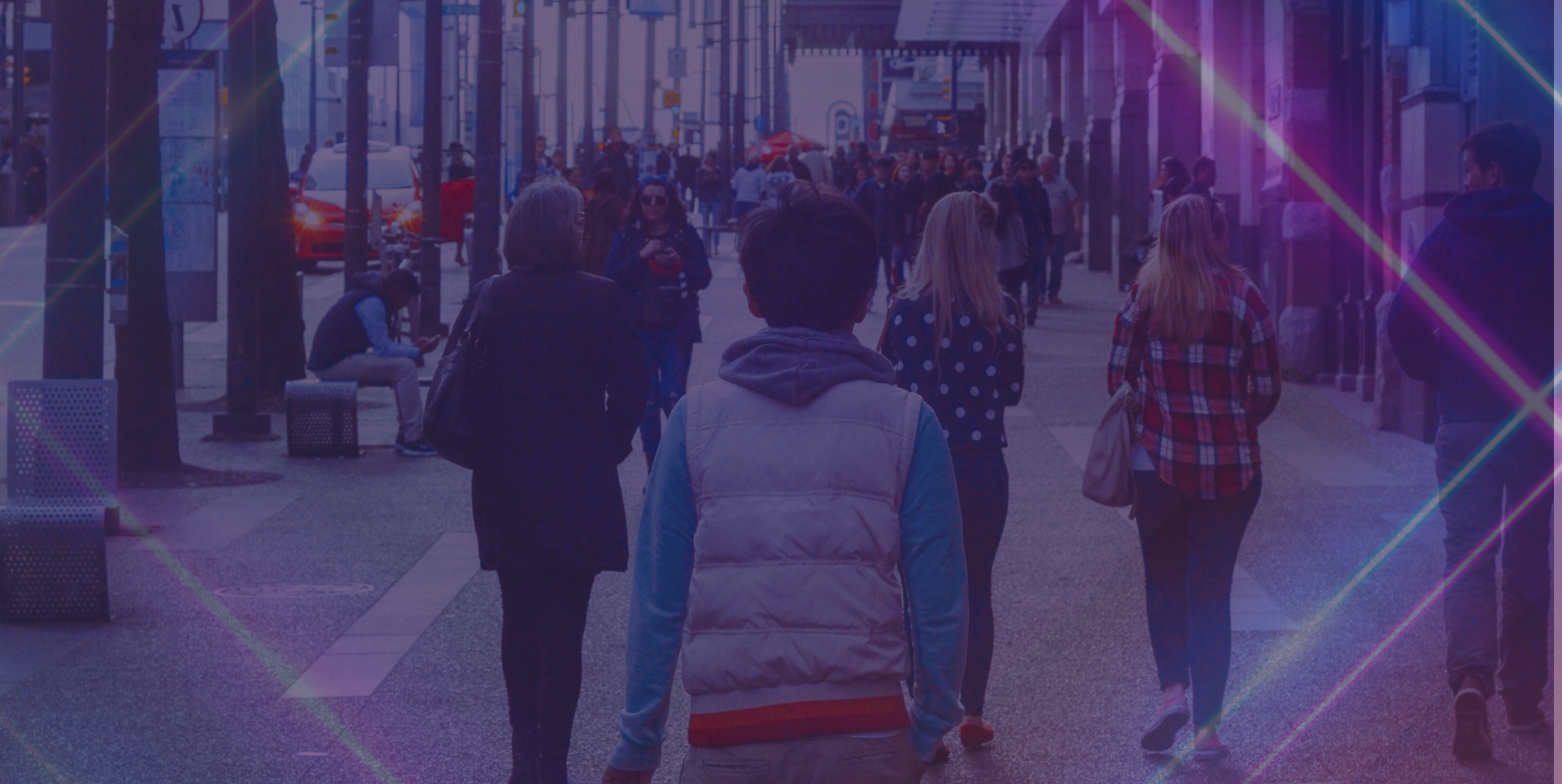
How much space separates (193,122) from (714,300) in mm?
12721

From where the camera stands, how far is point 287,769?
6062 mm

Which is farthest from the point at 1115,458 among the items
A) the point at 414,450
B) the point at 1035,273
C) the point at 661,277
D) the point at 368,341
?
the point at 1035,273

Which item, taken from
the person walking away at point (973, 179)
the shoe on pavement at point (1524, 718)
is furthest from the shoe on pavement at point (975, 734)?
the person walking away at point (973, 179)

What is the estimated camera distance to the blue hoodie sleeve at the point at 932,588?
128 inches

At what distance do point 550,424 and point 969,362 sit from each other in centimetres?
136

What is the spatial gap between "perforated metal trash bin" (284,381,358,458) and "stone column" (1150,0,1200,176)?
1330cm

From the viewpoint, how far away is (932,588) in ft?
10.7

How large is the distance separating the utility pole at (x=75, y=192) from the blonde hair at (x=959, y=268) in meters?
5.39

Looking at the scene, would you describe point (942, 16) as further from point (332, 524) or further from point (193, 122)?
point (332, 524)

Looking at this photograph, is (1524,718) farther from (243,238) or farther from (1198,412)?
(243,238)

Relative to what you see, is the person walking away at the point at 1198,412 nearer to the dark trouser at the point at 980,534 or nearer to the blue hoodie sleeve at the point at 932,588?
the dark trouser at the point at 980,534

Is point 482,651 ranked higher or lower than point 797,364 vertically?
lower

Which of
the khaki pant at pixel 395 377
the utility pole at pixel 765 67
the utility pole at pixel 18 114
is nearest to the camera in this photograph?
the khaki pant at pixel 395 377

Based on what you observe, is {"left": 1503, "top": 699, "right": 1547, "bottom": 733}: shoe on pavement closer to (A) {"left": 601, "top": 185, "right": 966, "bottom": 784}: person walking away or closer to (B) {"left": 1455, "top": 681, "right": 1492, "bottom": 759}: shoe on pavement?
(B) {"left": 1455, "top": 681, "right": 1492, "bottom": 759}: shoe on pavement
